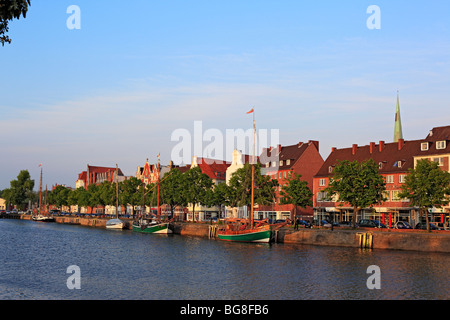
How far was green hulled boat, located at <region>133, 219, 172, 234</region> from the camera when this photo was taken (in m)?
108

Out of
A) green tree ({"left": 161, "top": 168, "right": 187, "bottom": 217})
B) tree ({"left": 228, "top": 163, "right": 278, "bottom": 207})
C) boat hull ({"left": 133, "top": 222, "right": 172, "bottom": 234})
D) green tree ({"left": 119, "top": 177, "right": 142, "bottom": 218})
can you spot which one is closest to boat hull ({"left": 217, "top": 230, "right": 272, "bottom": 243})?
tree ({"left": 228, "top": 163, "right": 278, "bottom": 207})

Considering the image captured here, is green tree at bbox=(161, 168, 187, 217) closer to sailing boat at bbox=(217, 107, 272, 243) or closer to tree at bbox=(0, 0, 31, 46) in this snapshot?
sailing boat at bbox=(217, 107, 272, 243)

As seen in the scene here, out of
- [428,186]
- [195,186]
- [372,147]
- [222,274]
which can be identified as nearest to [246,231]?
[428,186]

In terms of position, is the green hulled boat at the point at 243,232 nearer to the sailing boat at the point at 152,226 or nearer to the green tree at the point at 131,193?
the sailing boat at the point at 152,226

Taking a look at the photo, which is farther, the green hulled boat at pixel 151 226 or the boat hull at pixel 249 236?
the green hulled boat at pixel 151 226

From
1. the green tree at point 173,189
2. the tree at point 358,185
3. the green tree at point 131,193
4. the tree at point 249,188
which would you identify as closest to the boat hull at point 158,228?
the green tree at point 173,189

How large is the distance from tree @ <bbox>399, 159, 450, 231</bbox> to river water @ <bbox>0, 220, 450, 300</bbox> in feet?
50.5

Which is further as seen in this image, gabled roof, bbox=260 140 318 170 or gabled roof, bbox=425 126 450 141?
gabled roof, bbox=260 140 318 170

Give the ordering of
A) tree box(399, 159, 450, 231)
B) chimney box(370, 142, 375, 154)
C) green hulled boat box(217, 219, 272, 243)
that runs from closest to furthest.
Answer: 1. tree box(399, 159, 450, 231)
2. green hulled boat box(217, 219, 272, 243)
3. chimney box(370, 142, 375, 154)

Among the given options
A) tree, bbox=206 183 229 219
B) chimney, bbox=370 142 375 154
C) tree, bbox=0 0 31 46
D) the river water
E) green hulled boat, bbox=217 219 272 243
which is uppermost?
chimney, bbox=370 142 375 154

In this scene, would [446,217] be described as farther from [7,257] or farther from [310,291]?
[7,257]

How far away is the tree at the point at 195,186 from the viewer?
397 feet

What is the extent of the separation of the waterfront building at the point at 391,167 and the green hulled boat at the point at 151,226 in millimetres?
33175
